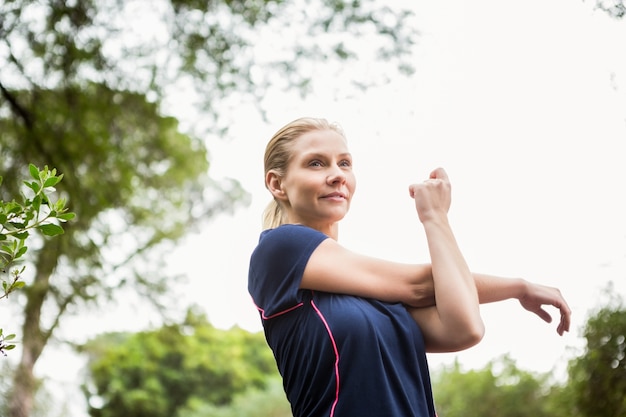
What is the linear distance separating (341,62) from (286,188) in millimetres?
4825

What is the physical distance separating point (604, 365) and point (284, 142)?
1.87 meters

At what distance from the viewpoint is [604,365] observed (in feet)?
9.58

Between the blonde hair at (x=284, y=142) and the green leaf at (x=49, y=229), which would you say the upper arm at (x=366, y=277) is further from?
the green leaf at (x=49, y=229)

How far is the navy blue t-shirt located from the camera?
134cm

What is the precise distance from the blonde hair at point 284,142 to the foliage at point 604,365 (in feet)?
5.32

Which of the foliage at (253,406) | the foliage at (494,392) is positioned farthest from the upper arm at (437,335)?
the foliage at (253,406)

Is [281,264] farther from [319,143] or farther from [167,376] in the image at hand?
[167,376]

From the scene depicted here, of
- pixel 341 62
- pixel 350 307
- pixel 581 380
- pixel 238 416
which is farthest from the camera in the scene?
pixel 238 416

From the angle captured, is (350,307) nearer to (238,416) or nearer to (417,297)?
(417,297)

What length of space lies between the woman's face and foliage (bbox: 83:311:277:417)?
620 inches

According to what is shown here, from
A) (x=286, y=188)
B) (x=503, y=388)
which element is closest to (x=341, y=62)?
(x=503, y=388)

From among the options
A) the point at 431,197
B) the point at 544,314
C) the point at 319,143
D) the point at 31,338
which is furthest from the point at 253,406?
the point at 431,197

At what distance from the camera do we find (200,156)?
469 inches

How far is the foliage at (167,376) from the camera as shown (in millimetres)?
17594
